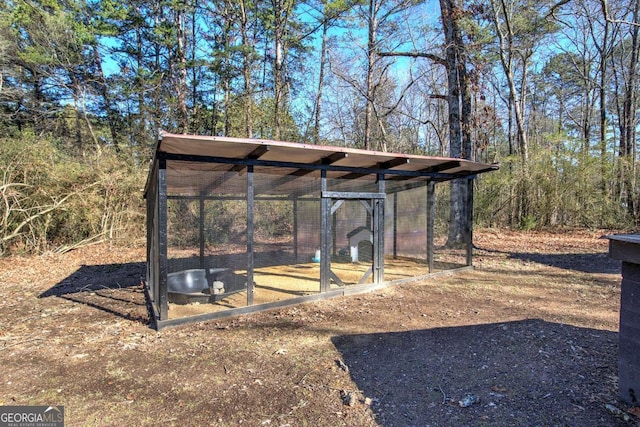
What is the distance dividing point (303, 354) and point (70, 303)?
11.7ft

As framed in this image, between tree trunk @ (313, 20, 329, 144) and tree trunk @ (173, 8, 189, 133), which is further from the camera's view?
tree trunk @ (313, 20, 329, 144)

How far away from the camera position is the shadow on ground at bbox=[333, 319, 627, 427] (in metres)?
1.95

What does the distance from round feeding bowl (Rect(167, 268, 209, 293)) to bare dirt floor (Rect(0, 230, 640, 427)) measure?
1.53 feet

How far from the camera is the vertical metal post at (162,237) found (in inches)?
129

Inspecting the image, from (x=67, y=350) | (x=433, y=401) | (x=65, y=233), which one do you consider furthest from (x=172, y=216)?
(x=433, y=401)

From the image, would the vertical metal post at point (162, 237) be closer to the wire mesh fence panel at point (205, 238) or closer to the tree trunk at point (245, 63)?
the wire mesh fence panel at point (205, 238)

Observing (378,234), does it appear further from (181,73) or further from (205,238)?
(181,73)

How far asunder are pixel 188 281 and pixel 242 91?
30.1ft

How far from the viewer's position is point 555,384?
7.34ft

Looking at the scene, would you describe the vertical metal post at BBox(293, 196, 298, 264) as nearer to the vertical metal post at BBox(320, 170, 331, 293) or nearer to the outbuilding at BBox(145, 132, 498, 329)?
the outbuilding at BBox(145, 132, 498, 329)

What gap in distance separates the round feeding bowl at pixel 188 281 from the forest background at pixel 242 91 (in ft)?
15.5

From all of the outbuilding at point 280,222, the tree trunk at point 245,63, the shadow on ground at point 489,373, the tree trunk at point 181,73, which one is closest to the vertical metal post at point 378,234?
the outbuilding at point 280,222

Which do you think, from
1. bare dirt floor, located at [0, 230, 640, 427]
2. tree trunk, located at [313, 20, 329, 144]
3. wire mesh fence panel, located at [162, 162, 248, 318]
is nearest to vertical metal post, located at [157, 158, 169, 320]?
bare dirt floor, located at [0, 230, 640, 427]
